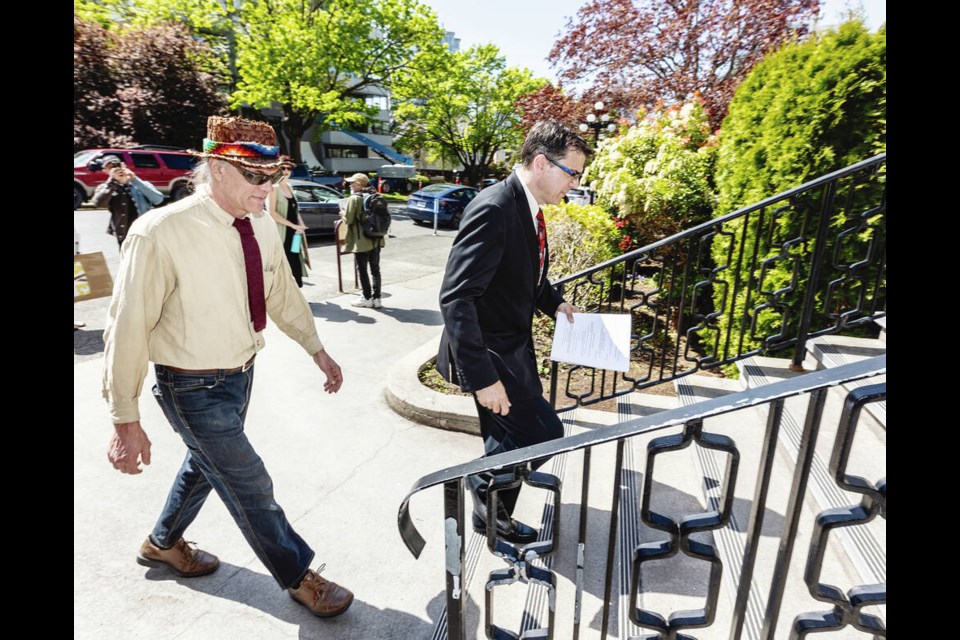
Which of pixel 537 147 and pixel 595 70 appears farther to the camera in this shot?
pixel 595 70

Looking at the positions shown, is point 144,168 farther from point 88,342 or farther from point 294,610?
point 294,610

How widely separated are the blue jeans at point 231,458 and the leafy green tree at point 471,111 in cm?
3078

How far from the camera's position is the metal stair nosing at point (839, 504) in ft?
6.55

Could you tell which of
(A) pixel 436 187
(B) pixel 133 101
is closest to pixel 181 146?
(B) pixel 133 101

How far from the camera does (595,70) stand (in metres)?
14.5

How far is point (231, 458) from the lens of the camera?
7.04 ft

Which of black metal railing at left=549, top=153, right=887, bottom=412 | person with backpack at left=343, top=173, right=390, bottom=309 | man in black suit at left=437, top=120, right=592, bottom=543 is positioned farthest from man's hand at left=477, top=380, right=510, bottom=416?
person with backpack at left=343, top=173, right=390, bottom=309

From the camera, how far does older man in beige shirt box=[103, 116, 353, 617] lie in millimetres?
1929

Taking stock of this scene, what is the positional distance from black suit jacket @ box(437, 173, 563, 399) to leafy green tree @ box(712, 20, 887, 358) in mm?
2210

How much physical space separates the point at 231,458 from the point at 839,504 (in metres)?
2.69

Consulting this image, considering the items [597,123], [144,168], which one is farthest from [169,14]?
[597,123]

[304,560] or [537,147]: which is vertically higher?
[537,147]
